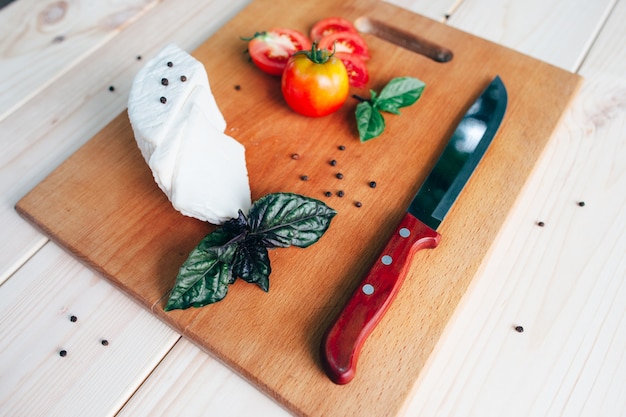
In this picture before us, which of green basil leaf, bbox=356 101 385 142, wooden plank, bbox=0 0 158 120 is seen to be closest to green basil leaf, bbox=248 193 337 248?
green basil leaf, bbox=356 101 385 142

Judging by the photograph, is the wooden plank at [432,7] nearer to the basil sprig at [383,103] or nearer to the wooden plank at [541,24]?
the wooden plank at [541,24]

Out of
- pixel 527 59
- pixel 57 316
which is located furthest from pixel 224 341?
pixel 527 59

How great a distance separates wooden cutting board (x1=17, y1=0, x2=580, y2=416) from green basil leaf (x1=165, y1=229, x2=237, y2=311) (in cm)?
3

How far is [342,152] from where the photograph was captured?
49.3 inches

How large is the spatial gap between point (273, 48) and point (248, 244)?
580 mm

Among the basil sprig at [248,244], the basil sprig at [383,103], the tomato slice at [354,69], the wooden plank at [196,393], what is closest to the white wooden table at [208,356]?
the wooden plank at [196,393]

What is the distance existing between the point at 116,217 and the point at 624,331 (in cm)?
103

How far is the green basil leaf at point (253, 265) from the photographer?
3.35 ft

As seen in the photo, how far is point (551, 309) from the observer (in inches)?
42.2

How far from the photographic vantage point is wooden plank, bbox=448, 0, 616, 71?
1.55m

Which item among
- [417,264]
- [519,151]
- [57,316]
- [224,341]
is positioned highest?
[519,151]

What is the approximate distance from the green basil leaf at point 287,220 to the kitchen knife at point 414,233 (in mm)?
141

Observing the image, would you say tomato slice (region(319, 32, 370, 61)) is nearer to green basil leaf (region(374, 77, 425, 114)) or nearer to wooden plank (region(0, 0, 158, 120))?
green basil leaf (region(374, 77, 425, 114))

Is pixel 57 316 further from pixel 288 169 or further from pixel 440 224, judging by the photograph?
pixel 440 224
